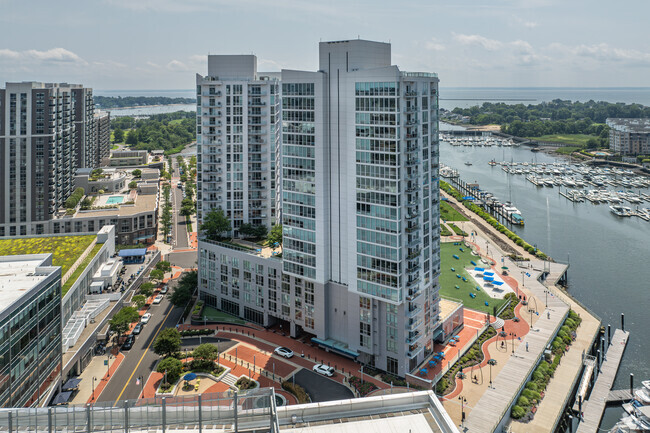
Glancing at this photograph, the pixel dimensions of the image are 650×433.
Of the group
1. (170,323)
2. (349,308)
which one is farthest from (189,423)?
(170,323)

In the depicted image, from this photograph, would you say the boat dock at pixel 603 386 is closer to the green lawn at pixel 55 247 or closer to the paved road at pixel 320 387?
the paved road at pixel 320 387

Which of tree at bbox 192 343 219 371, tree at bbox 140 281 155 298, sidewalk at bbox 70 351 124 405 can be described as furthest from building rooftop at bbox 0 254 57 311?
tree at bbox 140 281 155 298

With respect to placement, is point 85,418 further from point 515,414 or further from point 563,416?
point 563,416

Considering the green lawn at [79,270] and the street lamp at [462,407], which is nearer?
the street lamp at [462,407]

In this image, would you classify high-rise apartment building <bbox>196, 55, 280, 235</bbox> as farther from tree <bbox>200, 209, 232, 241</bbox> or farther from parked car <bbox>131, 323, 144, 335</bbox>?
parked car <bbox>131, 323, 144, 335</bbox>

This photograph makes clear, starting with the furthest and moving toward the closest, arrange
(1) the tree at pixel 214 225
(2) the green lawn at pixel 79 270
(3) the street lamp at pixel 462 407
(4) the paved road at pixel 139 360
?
(1) the tree at pixel 214 225 < (2) the green lawn at pixel 79 270 < (4) the paved road at pixel 139 360 < (3) the street lamp at pixel 462 407

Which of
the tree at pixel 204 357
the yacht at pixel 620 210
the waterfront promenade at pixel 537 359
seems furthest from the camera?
the yacht at pixel 620 210

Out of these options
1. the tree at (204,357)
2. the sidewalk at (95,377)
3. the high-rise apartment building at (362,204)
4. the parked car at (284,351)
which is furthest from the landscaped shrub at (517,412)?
the sidewalk at (95,377)
